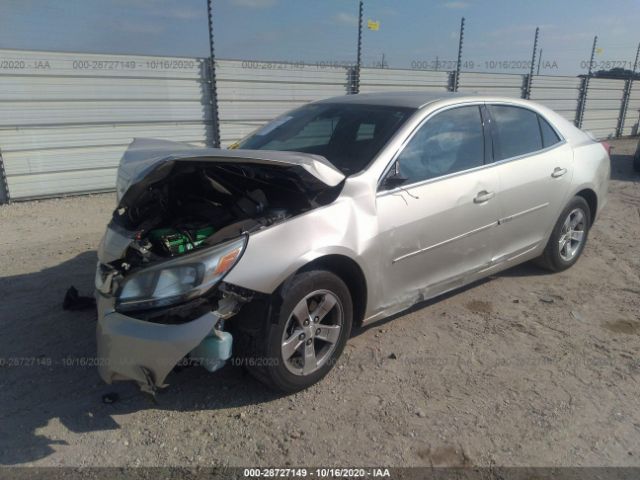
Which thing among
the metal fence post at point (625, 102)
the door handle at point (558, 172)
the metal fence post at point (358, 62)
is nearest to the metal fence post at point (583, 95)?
the metal fence post at point (625, 102)

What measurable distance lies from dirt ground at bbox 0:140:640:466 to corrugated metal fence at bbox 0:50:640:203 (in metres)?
4.19

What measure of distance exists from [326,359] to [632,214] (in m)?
6.35

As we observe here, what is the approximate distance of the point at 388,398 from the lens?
299 cm

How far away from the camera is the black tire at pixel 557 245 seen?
4660 mm

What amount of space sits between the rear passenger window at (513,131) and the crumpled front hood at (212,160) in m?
1.72

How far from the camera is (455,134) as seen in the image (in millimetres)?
3773

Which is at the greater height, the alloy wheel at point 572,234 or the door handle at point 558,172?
the door handle at point 558,172

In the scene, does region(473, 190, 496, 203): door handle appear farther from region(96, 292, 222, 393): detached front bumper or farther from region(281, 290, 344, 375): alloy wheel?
region(96, 292, 222, 393): detached front bumper

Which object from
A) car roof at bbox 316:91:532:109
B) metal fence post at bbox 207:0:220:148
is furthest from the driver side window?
metal fence post at bbox 207:0:220:148

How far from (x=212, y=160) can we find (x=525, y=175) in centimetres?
274

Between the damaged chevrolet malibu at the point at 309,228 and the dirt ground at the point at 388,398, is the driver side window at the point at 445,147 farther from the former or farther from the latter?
the dirt ground at the point at 388,398

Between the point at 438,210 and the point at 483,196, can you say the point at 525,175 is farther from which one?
the point at 438,210

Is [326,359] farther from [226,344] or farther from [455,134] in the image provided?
[455,134]

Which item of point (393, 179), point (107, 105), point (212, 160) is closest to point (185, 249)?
point (212, 160)
